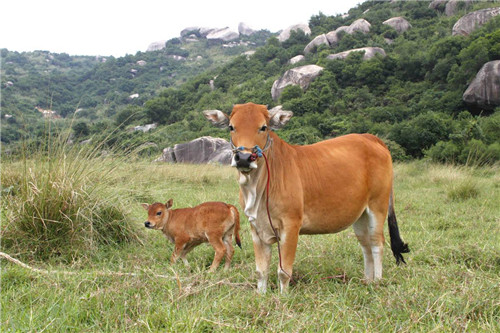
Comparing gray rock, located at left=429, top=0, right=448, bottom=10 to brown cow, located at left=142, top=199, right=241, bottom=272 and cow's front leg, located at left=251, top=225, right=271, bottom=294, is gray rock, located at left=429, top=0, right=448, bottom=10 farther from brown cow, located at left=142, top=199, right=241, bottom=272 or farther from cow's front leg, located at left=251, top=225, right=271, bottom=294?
cow's front leg, located at left=251, top=225, right=271, bottom=294

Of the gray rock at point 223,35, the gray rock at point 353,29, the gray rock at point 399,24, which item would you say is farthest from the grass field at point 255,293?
the gray rock at point 223,35

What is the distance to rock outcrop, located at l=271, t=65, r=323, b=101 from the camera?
35875 millimetres

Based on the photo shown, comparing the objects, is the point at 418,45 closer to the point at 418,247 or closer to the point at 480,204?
the point at 480,204

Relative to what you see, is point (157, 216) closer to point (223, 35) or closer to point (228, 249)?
point (228, 249)

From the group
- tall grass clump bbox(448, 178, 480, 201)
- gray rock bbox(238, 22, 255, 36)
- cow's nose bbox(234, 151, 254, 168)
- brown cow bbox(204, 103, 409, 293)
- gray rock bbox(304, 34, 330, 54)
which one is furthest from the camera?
gray rock bbox(238, 22, 255, 36)

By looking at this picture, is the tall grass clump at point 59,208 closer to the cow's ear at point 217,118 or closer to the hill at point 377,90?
the hill at point 377,90

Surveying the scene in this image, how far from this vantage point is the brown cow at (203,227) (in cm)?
491

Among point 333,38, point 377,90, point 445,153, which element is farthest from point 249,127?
point 333,38

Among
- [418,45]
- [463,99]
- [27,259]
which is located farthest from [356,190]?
[418,45]

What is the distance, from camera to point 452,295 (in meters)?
3.00

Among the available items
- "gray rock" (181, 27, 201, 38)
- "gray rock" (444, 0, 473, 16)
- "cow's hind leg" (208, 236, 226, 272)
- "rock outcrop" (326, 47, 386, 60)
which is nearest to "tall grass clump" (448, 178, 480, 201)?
"cow's hind leg" (208, 236, 226, 272)

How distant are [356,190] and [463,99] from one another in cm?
2588

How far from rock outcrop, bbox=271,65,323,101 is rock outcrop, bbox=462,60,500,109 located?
13.3 meters

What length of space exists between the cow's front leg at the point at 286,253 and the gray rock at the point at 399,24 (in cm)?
4828
